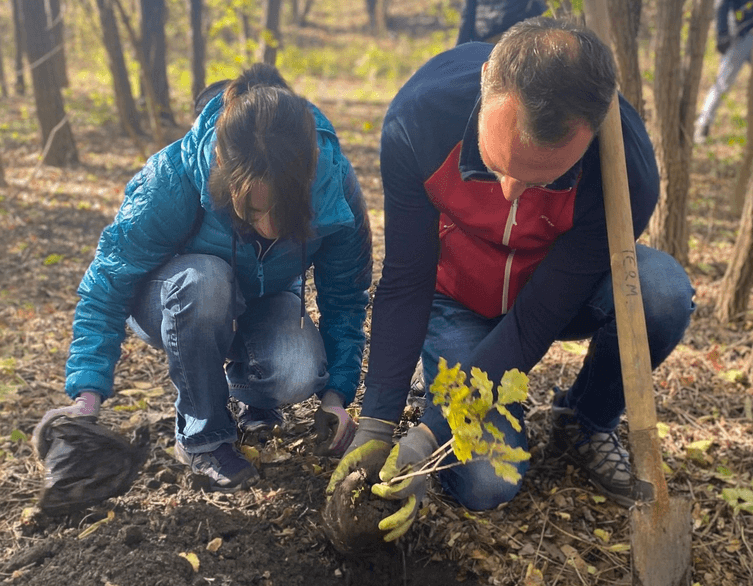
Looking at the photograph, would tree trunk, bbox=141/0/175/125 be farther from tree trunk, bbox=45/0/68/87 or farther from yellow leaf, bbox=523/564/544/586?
yellow leaf, bbox=523/564/544/586

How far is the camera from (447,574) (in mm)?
1936

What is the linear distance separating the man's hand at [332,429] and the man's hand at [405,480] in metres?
0.31

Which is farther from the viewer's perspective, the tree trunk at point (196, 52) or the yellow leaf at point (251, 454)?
the tree trunk at point (196, 52)

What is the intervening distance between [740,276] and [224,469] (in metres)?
2.34

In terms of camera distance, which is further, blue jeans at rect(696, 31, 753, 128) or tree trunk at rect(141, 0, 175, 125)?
tree trunk at rect(141, 0, 175, 125)

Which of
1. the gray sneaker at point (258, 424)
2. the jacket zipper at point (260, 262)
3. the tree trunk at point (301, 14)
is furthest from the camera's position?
the tree trunk at point (301, 14)

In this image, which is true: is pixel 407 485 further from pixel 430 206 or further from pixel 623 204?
pixel 623 204

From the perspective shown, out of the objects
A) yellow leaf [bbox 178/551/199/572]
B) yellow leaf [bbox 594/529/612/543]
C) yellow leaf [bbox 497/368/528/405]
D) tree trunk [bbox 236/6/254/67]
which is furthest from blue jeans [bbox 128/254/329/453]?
tree trunk [bbox 236/6/254/67]

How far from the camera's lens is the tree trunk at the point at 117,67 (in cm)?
596

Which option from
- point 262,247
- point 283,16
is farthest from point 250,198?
point 283,16

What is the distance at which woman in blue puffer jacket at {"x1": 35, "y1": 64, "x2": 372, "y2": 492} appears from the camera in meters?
1.70

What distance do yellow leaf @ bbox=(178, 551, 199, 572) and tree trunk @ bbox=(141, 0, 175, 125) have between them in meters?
6.16

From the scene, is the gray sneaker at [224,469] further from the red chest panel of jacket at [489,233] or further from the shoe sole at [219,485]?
the red chest panel of jacket at [489,233]

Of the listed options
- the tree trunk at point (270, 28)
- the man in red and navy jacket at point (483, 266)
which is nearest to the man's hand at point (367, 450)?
the man in red and navy jacket at point (483, 266)
